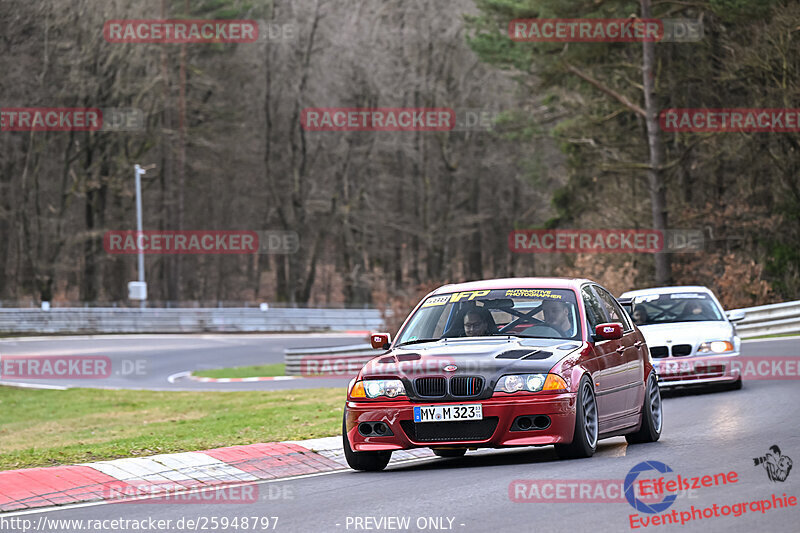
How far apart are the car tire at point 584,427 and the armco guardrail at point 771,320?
70.6 ft

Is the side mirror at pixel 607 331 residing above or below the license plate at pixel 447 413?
above

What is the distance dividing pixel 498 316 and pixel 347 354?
20.9 metres

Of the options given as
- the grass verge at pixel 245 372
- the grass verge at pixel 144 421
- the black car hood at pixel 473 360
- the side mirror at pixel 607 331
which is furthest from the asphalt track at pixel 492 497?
the grass verge at pixel 245 372

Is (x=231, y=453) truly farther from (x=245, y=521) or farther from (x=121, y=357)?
(x=121, y=357)

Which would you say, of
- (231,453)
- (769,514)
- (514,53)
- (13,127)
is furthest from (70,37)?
(769,514)

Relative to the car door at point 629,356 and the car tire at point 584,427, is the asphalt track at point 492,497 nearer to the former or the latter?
the car tire at point 584,427

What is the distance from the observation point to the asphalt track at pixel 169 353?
98.4 ft

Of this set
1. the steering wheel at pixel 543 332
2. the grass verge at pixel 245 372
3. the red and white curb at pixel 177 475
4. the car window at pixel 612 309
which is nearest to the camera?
the red and white curb at pixel 177 475

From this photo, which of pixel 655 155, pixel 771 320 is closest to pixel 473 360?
pixel 771 320

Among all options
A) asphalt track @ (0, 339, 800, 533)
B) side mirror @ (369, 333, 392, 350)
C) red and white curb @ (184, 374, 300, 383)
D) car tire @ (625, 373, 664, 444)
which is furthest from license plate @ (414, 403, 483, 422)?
red and white curb @ (184, 374, 300, 383)

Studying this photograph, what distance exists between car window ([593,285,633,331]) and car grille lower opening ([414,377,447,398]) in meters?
2.72

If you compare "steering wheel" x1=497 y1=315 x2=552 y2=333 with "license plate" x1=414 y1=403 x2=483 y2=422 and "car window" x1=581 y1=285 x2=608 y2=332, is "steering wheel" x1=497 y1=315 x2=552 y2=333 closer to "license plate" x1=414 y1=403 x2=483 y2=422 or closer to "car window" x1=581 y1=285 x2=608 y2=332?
"car window" x1=581 y1=285 x2=608 y2=332

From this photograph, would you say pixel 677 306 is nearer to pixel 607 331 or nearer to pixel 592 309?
pixel 592 309

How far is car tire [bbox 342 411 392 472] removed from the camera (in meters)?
10.0
